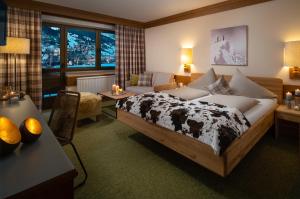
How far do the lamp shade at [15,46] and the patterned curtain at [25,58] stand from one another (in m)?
0.50

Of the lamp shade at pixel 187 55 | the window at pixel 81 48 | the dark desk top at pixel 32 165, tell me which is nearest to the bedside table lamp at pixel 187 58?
the lamp shade at pixel 187 55

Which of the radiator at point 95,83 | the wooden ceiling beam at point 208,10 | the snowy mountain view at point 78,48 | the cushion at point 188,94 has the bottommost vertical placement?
the cushion at point 188,94

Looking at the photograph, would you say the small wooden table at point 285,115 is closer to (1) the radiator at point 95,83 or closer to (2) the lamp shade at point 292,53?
(2) the lamp shade at point 292,53

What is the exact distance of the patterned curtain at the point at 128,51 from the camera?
5.37 meters

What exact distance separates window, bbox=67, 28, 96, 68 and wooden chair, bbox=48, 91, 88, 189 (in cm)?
332

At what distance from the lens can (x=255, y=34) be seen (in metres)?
3.51

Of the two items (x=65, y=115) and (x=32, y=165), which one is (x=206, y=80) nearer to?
(x=65, y=115)

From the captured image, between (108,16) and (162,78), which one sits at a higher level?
(108,16)

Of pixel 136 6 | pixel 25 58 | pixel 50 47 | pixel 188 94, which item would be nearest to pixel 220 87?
pixel 188 94

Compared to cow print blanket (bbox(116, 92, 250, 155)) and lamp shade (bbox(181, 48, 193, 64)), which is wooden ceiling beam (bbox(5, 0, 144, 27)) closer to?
lamp shade (bbox(181, 48, 193, 64))

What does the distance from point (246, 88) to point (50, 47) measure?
14.6ft

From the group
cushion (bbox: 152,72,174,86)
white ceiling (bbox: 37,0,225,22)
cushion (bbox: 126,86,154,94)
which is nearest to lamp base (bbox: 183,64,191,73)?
cushion (bbox: 152,72,174,86)

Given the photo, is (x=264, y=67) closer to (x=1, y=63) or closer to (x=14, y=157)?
(x=14, y=157)

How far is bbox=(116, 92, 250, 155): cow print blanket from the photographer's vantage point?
6.03 ft
